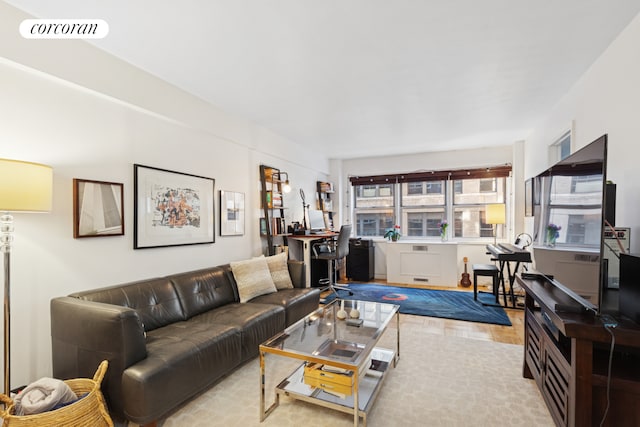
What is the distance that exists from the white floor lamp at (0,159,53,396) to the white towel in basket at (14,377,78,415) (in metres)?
0.32

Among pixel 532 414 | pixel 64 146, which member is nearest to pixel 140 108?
pixel 64 146

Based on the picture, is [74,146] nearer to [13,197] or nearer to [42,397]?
[13,197]

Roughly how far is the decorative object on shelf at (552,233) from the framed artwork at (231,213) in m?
3.10

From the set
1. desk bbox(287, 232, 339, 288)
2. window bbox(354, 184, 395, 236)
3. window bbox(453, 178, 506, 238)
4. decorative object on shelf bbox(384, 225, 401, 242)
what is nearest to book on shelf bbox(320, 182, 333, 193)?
window bbox(354, 184, 395, 236)

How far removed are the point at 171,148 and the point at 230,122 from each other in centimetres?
94

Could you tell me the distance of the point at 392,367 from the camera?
8.18ft

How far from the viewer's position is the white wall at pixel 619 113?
6.49ft

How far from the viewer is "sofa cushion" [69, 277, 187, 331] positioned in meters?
2.15

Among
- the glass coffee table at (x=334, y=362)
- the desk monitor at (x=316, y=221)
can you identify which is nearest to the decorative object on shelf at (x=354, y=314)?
the glass coffee table at (x=334, y=362)

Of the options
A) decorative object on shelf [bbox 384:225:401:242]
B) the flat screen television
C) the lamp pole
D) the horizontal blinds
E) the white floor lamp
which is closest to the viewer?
the flat screen television

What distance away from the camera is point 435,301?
4.45 meters

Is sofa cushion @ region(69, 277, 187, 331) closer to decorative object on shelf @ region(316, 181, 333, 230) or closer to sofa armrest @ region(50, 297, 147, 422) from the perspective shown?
sofa armrest @ region(50, 297, 147, 422)

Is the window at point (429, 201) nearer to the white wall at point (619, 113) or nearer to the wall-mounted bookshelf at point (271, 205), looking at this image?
the wall-mounted bookshelf at point (271, 205)

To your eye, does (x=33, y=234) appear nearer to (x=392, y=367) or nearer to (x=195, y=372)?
(x=195, y=372)
